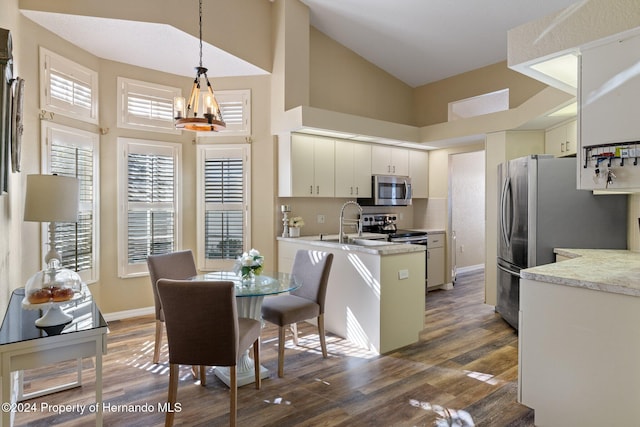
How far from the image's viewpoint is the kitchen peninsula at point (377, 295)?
3434 mm

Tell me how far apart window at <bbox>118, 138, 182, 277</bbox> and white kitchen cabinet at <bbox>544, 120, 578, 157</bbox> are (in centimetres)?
435

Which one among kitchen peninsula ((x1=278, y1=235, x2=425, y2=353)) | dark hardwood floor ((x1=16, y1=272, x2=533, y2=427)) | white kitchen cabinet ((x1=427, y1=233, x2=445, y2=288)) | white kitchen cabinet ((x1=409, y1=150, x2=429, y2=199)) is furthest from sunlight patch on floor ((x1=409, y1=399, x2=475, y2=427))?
white kitchen cabinet ((x1=409, y1=150, x2=429, y2=199))

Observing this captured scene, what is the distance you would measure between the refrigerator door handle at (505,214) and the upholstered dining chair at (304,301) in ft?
7.02

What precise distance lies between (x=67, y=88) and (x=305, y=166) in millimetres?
2555

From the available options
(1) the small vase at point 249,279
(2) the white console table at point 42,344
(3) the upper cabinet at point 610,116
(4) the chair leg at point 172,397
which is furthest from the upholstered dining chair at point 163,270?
(3) the upper cabinet at point 610,116

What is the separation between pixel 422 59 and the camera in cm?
547

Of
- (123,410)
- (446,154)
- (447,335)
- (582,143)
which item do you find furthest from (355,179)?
(123,410)

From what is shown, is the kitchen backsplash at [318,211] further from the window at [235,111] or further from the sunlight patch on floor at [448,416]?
the sunlight patch on floor at [448,416]

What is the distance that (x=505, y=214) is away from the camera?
421cm

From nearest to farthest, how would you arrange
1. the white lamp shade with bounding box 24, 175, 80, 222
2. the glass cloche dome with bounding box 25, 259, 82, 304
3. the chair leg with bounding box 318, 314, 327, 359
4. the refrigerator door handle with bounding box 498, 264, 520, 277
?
1. the glass cloche dome with bounding box 25, 259, 82, 304
2. the white lamp shade with bounding box 24, 175, 80, 222
3. the chair leg with bounding box 318, 314, 327, 359
4. the refrigerator door handle with bounding box 498, 264, 520, 277

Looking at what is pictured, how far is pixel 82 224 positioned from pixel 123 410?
2.22m

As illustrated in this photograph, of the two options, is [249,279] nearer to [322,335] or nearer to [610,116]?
[322,335]

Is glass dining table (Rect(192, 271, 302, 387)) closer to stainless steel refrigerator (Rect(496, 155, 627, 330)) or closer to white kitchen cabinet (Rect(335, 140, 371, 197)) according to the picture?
white kitchen cabinet (Rect(335, 140, 371, 197))

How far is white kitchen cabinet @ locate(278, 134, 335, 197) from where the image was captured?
450cm
